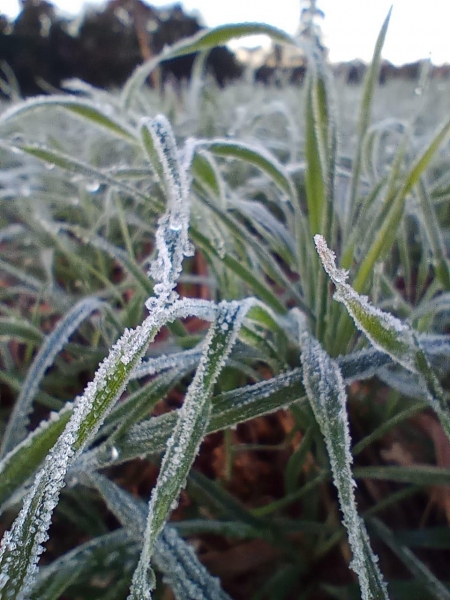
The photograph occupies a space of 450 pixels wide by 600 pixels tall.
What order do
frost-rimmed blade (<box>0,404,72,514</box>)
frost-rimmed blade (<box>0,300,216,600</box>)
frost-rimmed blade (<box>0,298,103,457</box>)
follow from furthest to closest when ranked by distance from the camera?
frost-rimmed blade (<box>0,298,103,457</box>)
frost-rimmed blade (<box>0,404,72,514</box>)
frost-rimmed blade (<box>0,300,216,600</box>)

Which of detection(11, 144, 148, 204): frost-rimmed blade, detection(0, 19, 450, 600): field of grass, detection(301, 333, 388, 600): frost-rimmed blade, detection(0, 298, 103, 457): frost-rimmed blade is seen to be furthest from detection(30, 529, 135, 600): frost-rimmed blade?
detection(11, 144, 148, 204): frost-rimmed blade

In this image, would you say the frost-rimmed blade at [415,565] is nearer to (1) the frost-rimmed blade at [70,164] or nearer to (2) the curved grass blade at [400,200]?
(2) the curved grass blade at [400,200]

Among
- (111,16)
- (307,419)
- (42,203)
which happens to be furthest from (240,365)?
(111,16)

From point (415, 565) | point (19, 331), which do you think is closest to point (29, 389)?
point (19, 331)

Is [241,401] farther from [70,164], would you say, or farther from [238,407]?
[70,164]

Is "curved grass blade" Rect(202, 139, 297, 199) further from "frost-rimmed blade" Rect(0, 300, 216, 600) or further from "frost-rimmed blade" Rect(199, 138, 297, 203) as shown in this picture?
"frost-rimmed blade" Rect(0, 300, 216, 600)

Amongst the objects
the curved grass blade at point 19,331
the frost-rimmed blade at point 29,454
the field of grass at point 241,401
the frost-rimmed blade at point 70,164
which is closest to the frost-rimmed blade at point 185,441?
the field of grass at point 241,401
